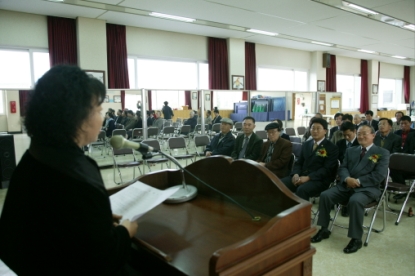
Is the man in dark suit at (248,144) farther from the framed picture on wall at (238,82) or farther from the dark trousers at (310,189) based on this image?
the framed picture on wall at (238,82)

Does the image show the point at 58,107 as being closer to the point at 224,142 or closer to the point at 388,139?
the point at 224,142

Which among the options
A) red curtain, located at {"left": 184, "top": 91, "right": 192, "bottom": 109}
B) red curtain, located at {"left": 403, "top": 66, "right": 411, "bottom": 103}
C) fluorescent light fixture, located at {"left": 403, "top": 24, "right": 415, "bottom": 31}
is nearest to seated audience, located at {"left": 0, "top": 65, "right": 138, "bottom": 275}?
red curtain, located at {"left": 184, "top": 91, "right": 192, "bottom": 109}

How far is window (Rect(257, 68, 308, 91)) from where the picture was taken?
11.1m

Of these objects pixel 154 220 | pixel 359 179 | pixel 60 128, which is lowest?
pixel 359 179

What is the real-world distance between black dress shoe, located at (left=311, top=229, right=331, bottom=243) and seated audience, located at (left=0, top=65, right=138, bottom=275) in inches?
111

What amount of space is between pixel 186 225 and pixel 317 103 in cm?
933

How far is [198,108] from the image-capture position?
327 inches

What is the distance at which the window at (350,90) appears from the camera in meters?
13.8

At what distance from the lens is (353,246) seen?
304cm

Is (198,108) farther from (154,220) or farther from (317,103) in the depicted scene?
(154,220)

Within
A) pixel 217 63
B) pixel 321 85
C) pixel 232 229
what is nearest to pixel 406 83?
pixel 321 85

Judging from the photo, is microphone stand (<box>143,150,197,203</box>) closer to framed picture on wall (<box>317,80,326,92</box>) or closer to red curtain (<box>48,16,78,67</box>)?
red curtain (<box>48,16,78,67</box>)

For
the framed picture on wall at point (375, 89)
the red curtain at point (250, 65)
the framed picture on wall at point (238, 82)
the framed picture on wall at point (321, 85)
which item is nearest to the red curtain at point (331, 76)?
the framed picture on wall at point (321, 85)

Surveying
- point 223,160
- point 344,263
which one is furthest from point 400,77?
point 223,160
